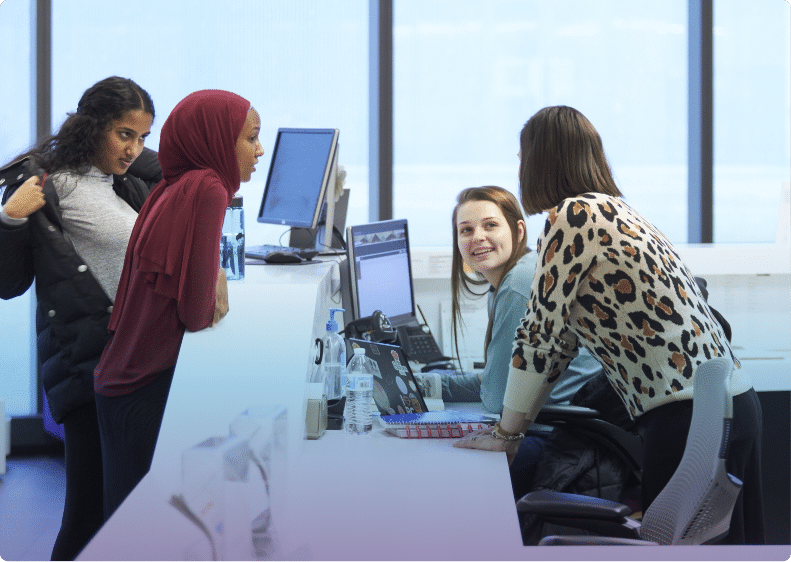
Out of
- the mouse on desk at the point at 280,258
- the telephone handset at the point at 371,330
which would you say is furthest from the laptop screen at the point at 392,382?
the mouse on desk at the point at 280,258

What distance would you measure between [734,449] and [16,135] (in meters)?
3.89

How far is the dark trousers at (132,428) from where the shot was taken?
1665 millimetres

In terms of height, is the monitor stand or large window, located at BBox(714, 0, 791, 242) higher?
large window, located at BBox(714, 0, 791, 242)

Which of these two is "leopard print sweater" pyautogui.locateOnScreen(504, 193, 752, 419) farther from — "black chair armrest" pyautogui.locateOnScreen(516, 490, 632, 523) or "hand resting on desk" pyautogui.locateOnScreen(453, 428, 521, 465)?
"black chair armrest" pyautogui.locateOnScreen(516, 490, 632, 523)

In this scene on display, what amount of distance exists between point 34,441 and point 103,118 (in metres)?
2.66

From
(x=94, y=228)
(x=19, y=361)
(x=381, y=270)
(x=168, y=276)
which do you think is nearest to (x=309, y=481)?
(x=168, y=276)

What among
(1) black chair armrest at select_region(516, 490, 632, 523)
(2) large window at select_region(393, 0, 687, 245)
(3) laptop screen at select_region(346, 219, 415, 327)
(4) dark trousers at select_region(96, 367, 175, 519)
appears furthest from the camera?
(2) large window at select_region(393, 0, 687, 245)

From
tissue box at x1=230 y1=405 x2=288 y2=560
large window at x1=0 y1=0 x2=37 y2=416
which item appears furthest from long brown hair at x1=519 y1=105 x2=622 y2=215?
large window at x1=0 y1=0 x2=37 y2=416

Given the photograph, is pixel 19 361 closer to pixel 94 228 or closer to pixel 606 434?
pixel 94 228

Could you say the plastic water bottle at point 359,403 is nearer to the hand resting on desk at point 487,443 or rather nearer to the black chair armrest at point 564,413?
the hand resting on desk at point 487,443

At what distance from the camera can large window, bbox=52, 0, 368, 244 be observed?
13.9ft

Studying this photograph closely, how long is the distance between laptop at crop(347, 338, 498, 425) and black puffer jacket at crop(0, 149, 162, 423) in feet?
2.25

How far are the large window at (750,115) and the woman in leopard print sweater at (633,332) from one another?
123 inches

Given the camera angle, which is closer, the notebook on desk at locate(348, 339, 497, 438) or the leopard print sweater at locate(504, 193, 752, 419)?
the leopard print sweater at locate(504, 193, 752, 419)
